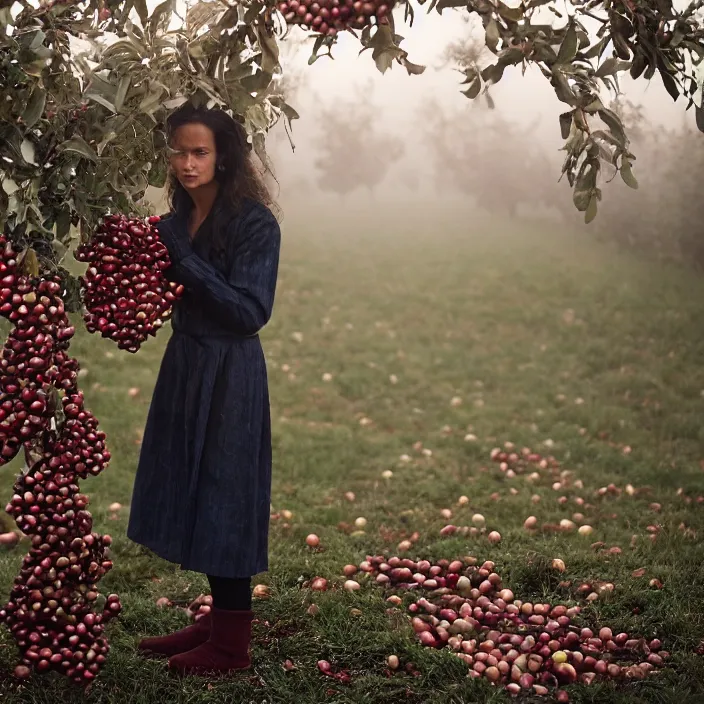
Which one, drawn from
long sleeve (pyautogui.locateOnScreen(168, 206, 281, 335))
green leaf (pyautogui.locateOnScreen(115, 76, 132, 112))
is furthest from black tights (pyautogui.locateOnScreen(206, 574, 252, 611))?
green leaf (pyautogui.locateOnScreen(115, 76, 132, 112))

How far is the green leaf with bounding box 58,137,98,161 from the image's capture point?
109 inches

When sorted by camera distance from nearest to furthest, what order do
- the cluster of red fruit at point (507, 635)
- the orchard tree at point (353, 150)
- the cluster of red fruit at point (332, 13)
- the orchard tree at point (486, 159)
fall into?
the cluster of red fruit at point (332, 13)
the cluster of red fruit at point (507, 635)
the orchard tree at point (486, 159)
the orchard tree at point (353, 150)

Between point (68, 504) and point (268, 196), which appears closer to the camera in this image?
point (68, 504)

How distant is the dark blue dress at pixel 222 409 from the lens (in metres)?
3.55

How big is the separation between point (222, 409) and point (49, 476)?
2.50 ft

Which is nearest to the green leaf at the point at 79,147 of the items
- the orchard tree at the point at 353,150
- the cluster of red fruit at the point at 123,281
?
the cluster of red fruit at the point at 123,281

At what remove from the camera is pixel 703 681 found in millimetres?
3805

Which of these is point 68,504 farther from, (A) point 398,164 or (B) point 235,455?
(A) point 398,164

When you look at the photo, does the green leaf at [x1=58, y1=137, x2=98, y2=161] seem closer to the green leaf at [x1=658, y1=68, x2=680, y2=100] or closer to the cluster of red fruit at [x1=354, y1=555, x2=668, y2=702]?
the green leaf at [x1=658, y1=68, x2=680, y2=100]

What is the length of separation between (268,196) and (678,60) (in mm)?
1610

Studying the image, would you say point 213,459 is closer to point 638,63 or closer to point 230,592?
point 230,592

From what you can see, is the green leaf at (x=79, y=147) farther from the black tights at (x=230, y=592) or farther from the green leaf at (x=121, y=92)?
the black tights at (x=230, y=592)

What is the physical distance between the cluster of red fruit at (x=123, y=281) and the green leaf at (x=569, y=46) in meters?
1.43

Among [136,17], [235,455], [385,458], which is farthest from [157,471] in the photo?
[385,458]
